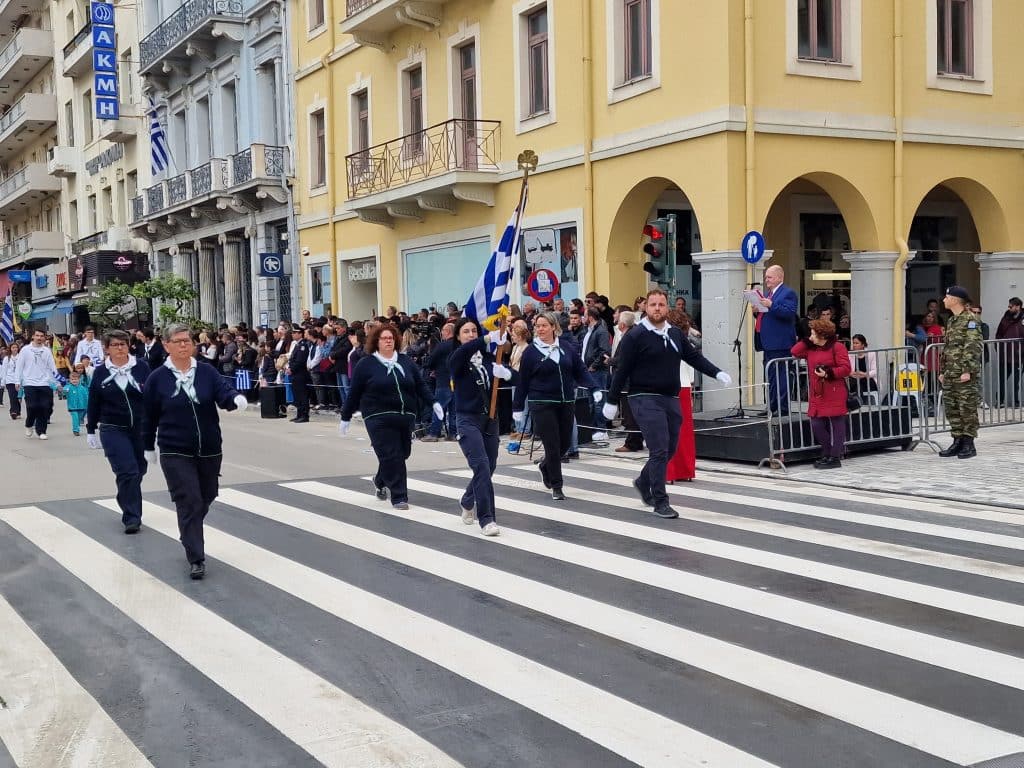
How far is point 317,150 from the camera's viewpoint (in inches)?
1173

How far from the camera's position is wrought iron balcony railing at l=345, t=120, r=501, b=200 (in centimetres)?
2247

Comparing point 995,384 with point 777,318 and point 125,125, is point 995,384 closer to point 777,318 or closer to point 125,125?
point 777,318

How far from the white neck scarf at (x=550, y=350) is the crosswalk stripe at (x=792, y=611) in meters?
2.11

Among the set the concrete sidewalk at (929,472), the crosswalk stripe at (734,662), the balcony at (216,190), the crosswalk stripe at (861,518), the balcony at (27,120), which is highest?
the balcony at (27,120)

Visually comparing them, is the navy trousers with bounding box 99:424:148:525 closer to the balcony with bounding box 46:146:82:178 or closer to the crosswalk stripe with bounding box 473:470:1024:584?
the crosswalk stripe with bounding box 473:470:1024:584

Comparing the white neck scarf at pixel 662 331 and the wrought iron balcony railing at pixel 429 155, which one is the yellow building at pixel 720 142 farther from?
the white neck scarf at pixel 662 331

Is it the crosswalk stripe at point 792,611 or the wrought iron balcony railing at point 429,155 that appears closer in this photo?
the crosswalk stripe at point 792,611

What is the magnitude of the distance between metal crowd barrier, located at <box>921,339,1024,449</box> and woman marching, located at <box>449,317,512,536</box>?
6.74 metres

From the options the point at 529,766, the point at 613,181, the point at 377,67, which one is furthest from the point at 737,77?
the point at 529,766

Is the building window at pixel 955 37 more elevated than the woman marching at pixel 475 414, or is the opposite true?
the building window at pixel 955 37

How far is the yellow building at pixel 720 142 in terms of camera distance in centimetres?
1741

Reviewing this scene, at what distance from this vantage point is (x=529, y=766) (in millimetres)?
4492

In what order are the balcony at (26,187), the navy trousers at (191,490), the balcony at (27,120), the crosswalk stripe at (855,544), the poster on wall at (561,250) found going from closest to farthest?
the crosswalk stripe at (855,544) < the navy trousers at (191,490) < the poster on wall at (561,250) < the balcony at (27,120) < the balcony at (26,187)

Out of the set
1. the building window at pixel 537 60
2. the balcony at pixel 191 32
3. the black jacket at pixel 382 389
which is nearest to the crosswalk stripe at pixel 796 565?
the black jacket at pixel 382 389
